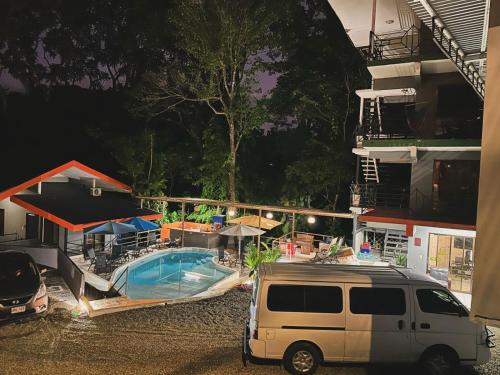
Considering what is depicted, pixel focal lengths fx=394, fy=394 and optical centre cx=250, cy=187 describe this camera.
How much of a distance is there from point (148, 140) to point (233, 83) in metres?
7.07

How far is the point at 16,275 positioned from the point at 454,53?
42.5 ft

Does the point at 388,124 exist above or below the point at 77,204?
above

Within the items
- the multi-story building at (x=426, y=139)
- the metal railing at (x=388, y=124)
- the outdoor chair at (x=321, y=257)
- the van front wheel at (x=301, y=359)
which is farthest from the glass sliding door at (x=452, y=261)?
the van front wheel at (x=301, y=359)

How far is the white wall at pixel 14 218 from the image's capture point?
715 inches

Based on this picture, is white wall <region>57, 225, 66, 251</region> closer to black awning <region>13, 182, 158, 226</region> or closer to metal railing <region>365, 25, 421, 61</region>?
black awning <region>13, 182, 158, 226</region>

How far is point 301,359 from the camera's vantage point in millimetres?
7703

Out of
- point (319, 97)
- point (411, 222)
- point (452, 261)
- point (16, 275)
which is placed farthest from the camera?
point (319, 97)

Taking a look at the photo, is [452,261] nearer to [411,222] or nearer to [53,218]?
[411,222]

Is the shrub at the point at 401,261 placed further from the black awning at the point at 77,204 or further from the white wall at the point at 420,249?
the black awning at the point at 77,204

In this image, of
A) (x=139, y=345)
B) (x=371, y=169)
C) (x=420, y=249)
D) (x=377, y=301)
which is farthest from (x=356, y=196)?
(x=139, y=345)

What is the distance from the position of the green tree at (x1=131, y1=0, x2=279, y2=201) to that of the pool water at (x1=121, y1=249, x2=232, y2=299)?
23.4 feet

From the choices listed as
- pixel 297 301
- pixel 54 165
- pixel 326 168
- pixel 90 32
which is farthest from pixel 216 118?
pixel 297 301

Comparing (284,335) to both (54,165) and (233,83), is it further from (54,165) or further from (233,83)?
(233,83)

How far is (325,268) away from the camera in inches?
338
